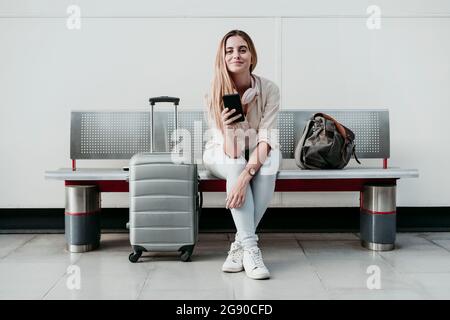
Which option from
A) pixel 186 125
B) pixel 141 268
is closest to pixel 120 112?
pixel 186 125

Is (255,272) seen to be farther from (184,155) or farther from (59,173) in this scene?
(59,173)

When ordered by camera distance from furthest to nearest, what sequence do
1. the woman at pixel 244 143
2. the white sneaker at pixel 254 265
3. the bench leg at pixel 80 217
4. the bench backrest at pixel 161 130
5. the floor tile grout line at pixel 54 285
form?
the bench backrest at pixel 161 130 → the bench leg at pixel 80 217 → the woman at pixel 244 143 → the white sneaker at pixel 254 265 → the floor tile grout line at pixel 54 285

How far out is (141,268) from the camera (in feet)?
8.82

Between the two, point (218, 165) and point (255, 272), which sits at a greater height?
point (218, 165)

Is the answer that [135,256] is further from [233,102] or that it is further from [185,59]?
[185,59]

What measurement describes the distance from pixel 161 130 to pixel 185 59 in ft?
1.82

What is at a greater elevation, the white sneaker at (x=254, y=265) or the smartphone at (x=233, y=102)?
the smartphone at (x=233, y=102)

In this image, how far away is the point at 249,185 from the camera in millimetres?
2670

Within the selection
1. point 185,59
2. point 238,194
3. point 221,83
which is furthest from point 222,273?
point 185,59

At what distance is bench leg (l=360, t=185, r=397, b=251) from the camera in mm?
3049

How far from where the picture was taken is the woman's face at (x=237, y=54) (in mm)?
2668

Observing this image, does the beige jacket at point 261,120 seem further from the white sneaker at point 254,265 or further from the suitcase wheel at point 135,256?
the suitcase wheel at point 135,256

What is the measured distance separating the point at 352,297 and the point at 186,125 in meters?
1.82

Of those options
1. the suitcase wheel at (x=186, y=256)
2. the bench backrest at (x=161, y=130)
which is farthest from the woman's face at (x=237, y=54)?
the suitcase wheel at (x=186, y=256)
